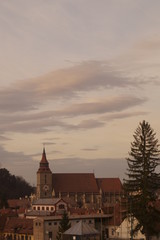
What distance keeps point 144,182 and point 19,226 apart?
37.5m

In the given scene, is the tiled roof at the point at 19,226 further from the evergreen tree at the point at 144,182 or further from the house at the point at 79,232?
the evergreen tree at the point at 144,182

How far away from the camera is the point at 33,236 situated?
7756cm

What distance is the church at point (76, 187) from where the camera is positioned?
165875mm

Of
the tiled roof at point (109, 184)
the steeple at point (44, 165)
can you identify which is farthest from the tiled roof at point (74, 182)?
the steeple at point (44, 165)

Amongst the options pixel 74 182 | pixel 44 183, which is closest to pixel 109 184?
pixel 74 182

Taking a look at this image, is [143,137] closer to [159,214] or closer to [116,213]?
[159,214]

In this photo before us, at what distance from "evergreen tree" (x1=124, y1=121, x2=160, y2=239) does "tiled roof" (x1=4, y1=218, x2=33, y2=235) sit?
31.0m

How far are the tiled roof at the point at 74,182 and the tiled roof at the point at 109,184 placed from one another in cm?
250

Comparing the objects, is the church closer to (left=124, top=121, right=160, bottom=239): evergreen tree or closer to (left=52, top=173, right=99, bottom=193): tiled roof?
(left=52, top=173, right=99, bottom=193): tiled roof

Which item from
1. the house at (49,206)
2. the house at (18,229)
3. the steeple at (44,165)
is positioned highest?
the steeple at (44,165)

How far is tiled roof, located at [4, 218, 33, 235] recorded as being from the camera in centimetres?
8112

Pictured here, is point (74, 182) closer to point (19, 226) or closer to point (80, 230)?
point (19, 226)

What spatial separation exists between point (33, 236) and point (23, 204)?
69955 mm

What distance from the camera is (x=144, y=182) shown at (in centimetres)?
5325
